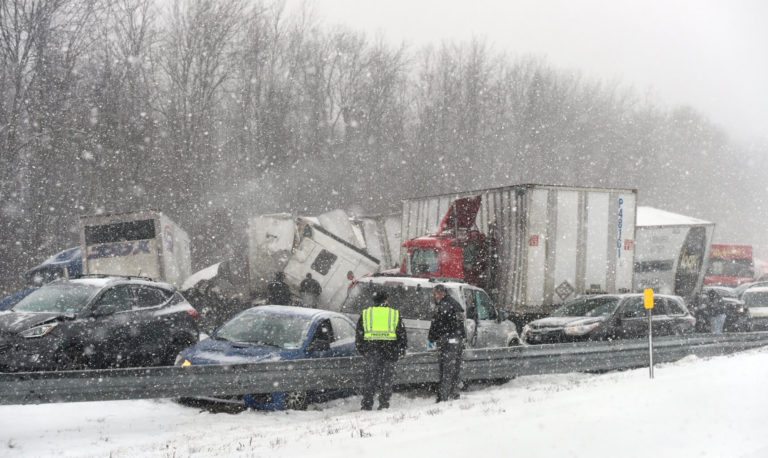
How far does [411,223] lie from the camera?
21.6 metres

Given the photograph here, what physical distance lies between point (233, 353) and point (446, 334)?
2.93 meters

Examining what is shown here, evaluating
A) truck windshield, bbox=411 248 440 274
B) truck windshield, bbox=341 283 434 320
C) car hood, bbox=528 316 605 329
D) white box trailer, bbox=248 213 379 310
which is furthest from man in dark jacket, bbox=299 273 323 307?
truck windshield, bbox=341 283 434 320

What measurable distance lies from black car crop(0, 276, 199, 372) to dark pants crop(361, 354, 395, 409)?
401 centimetres

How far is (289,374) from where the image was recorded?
918 centimetres

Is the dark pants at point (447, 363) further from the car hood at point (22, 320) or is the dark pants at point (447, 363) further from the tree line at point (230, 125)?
the tree line at point (230, 125)

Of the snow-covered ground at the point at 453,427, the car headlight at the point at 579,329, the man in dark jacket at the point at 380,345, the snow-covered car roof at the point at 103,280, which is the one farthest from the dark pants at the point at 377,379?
the car headlight at the point at 579,329

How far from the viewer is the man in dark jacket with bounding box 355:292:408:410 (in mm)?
9586

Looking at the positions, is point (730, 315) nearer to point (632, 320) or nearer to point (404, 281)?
point (632, 320)

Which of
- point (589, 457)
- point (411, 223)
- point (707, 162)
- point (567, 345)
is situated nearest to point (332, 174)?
point (411, 223)

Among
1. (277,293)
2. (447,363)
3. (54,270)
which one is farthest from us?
(54,270)

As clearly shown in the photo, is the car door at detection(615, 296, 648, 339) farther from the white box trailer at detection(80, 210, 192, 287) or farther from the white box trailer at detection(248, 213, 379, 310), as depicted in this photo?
the white box trailer at detection(80, 210, 192, 287)

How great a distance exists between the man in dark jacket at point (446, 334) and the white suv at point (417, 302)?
89 centimetres

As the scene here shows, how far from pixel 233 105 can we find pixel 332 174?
22.9 feet

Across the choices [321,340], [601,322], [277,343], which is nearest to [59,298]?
[277,343]
